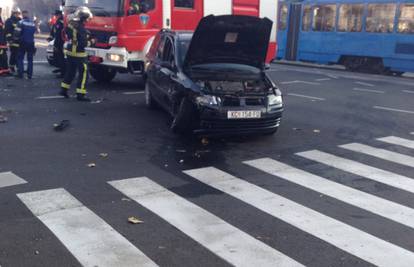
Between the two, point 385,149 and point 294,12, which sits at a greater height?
point 294,12

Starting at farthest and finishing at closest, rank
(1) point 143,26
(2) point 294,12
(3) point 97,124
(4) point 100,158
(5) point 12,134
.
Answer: (2) point 294,12, (1) point 143,26, (3) point 97,124, (5) point 12,134, (4) point 100,158

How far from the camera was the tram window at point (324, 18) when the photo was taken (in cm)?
2264

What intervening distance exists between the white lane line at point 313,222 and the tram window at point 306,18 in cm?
1869

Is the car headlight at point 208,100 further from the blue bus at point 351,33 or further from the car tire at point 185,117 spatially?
the blue bus at point 351,33

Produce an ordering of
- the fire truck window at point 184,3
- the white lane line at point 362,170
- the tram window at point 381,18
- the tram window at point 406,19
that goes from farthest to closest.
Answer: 1. the tram window at point 381,18
2. the tram window at point 406,19
3. the fire truck window at point 184,3
4. the white lane line at point 362,170

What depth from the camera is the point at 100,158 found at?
7352mm

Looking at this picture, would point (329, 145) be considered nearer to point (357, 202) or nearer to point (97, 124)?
point (357, 202)

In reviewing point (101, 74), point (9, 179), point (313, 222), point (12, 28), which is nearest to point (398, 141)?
point (313, 222)

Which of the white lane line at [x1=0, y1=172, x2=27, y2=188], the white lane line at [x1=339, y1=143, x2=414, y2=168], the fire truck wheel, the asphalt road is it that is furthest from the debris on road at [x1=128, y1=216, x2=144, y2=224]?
the fire truck wheel

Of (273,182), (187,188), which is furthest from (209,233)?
(273,182)

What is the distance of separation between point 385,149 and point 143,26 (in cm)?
790

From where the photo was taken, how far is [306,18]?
2412 cm

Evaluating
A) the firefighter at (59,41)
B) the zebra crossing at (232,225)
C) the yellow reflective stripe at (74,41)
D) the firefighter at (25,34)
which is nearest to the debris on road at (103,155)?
the zebra crossing at (232,225)

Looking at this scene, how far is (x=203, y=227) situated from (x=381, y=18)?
1826cm
